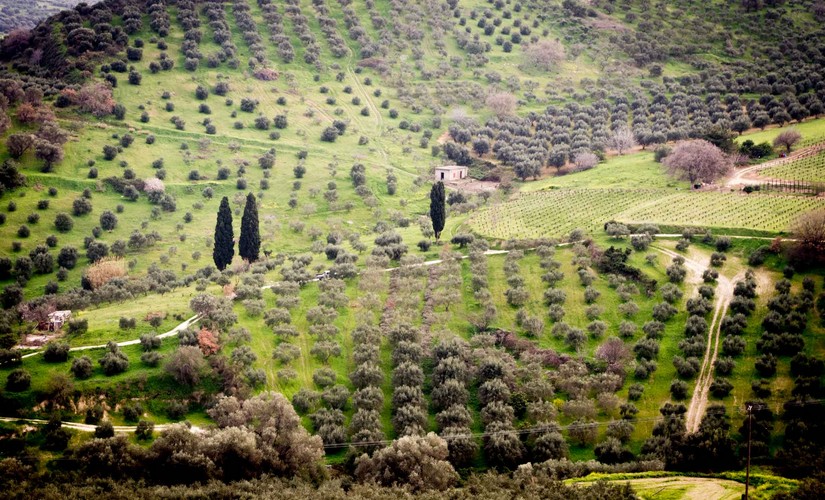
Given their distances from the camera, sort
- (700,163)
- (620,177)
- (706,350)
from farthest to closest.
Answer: (620,177) → (700,163) → (706,350)

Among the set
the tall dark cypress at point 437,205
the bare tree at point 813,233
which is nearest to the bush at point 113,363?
the tall dark cypress at point 437,205

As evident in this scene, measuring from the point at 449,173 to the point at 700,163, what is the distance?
4246 cm

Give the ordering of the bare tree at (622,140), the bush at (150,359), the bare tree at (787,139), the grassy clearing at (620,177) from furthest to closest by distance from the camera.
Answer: the bare tree at (622,140) < the bare tree at (787,139) < the grassy clearing at (620,177) < the bush at (150,359)

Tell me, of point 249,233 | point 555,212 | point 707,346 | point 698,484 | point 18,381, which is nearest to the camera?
point 698,484

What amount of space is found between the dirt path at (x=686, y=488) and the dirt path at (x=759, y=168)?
6366 centimetres

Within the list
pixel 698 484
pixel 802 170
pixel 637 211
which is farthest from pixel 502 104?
pixel 698 484

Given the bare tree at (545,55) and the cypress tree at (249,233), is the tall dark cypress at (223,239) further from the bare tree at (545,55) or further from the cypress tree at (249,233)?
the bare tree at (545,55)

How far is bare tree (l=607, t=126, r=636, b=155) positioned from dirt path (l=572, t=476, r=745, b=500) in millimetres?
88539

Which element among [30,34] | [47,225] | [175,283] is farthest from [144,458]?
[30,34]

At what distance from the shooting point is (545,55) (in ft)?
546

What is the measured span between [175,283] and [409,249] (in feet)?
96.8

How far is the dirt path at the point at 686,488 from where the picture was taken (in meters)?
49.1

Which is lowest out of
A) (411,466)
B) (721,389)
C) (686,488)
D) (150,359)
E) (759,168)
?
(150,359)

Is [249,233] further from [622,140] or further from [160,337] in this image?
[622,140]
